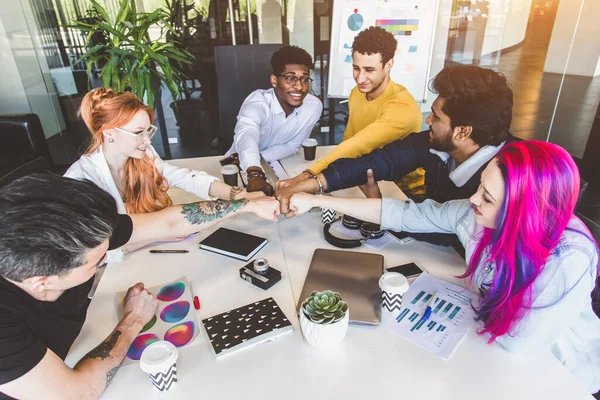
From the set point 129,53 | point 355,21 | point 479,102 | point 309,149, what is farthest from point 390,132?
point 355,21

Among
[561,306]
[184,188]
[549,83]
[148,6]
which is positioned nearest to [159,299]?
[184,188]

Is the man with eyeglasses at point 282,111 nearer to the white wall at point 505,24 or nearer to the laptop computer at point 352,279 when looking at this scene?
the laptop computer at point 352,279

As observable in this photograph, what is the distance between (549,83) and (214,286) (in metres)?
5.63

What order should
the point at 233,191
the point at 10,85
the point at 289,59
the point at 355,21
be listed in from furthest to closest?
the point at 10,85 → the point at 355,21 → the point at 289,59 → the point at 233,191

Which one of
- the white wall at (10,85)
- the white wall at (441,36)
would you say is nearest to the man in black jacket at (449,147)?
the white wall at (441,36)

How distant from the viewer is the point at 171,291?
129 cm

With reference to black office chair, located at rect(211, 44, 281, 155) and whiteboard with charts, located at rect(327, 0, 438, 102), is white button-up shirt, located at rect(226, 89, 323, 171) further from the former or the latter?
whiteboard with charts, located at rect(327, 0, 438, 102)

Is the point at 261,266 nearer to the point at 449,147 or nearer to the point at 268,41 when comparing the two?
the point at 449,147

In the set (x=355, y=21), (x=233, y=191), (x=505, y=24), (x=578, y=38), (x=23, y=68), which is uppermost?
(x=355, y=21)

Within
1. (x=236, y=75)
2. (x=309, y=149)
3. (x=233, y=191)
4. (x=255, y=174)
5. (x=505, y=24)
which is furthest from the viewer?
(x=505, y=24)

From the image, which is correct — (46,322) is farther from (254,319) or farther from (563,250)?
(563,250)

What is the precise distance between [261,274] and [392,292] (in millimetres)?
432

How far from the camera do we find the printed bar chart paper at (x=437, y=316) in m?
1.07

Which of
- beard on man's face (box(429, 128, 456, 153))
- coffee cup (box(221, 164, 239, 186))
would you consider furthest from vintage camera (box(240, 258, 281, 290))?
beard on man's face (box(429, 128, 456, 153))
